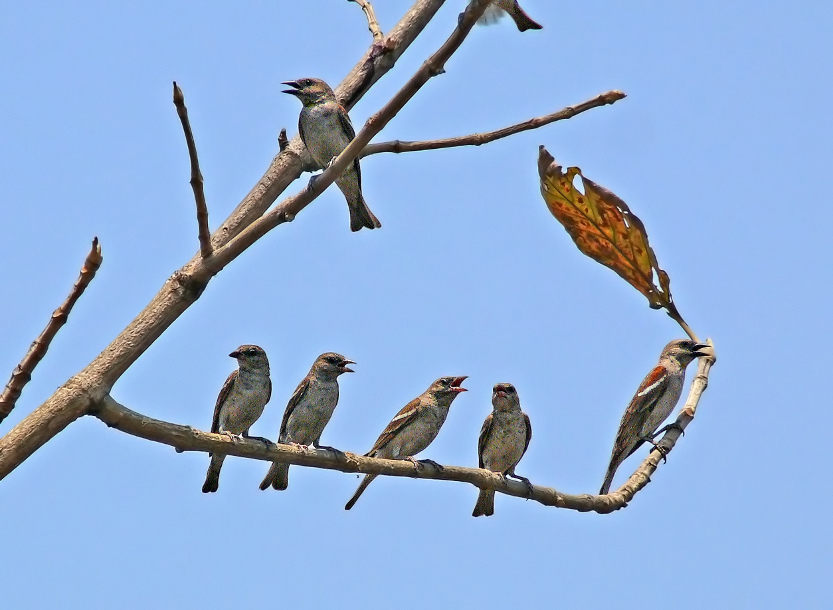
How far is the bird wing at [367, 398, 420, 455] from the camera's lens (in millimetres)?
12414

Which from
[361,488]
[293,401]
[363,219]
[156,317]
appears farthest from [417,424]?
[156,317]

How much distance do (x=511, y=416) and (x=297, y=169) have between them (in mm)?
5723

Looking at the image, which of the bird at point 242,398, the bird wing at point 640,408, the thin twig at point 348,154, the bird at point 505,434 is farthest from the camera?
the bird at point 505,434

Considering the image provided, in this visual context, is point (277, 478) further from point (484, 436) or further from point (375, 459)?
point (375, 459)

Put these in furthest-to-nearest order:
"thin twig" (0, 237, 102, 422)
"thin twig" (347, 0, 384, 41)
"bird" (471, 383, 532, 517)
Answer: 1. "bird" (471, 383, 532, 517)
2. "thin twig" (347, 0, 384, 41)
3. "thin twig" (0, 237, 102, 422)

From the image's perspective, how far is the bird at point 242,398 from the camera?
1210 centimetres

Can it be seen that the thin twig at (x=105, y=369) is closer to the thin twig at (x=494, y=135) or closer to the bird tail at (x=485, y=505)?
the thin twig at (x=494, y=135)

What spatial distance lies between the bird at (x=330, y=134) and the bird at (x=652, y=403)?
374 centimetres

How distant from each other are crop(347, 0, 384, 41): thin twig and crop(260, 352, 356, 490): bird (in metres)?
4.53

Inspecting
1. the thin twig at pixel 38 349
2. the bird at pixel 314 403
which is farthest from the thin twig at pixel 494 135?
the bird at pixel 314 403

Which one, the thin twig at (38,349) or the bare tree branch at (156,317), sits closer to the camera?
the thin twig at (38,349)

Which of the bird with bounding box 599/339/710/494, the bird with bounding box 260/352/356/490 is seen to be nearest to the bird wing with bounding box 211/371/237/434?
the bird with bounding box 260/352/356/490

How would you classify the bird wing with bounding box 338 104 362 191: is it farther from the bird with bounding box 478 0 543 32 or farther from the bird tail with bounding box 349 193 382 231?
the bird with bounding box 478 0 543 32

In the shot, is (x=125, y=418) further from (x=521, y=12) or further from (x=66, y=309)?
(x=521, y=12)
